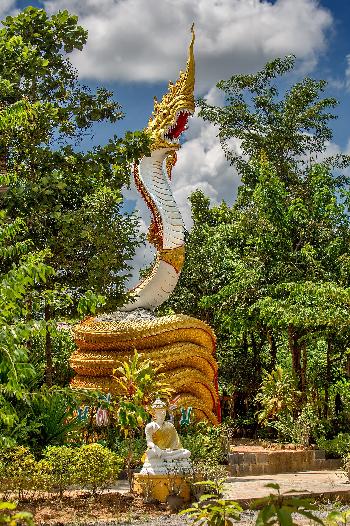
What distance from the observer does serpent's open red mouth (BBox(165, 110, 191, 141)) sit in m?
17.0

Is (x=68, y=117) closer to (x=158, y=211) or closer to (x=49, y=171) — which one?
(x=49, y=171)

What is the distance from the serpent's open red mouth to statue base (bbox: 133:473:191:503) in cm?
947

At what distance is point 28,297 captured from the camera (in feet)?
25.6

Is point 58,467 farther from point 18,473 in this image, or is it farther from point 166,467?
point 166,467

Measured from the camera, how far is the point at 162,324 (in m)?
15.8

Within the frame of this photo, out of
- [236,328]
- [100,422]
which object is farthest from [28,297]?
[236,328]

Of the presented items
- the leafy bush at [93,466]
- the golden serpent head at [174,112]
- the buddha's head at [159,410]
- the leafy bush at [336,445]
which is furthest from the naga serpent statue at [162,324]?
the leafy bush at [93,466]

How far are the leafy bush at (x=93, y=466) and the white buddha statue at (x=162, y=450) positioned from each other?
64 cm

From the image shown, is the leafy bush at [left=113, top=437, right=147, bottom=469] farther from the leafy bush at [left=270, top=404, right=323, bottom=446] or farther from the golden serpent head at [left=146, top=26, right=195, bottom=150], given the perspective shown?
the golden serpent head at [left=146, top=26, right=195, bottom=150]

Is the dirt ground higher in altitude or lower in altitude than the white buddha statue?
lower

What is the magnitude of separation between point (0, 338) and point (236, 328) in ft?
52.6

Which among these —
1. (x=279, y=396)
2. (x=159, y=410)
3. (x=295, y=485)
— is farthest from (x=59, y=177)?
(x=279, y=396)

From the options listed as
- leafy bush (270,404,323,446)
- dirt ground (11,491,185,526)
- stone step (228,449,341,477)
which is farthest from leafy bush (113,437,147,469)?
leafy bush (270,404,323,446)

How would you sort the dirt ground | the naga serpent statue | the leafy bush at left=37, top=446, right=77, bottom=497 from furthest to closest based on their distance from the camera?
1. the naga serpent statue
2. the leafy bush at left=37, top=446, right=77, bottom=497
3. the dirt ground
